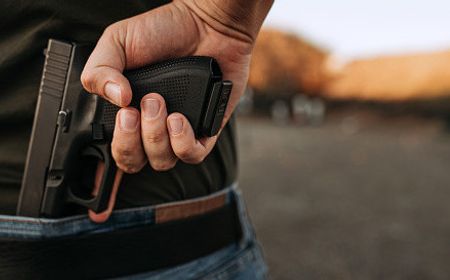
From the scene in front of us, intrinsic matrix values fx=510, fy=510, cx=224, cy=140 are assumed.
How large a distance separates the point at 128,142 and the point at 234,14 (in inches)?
12.7

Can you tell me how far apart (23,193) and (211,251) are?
0.45 meters

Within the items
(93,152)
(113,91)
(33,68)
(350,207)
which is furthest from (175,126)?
(350,207)

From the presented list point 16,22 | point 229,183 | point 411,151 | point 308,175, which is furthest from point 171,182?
point 411,151

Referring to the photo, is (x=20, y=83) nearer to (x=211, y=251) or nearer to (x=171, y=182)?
(x=171, y=182)

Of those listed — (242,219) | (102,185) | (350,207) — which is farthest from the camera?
(350,207)

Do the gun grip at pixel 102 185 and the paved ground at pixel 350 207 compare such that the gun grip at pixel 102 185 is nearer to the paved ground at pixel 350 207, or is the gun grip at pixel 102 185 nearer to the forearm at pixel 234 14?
the forearm at pixel 234 14

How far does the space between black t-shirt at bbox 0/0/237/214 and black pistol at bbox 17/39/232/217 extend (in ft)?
0.08

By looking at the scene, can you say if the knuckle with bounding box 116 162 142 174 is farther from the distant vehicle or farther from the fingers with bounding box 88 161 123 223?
the distant vehicle

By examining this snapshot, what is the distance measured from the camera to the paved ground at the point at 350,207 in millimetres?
4785

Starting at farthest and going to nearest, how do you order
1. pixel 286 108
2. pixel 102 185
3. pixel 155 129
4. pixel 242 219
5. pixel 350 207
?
pixel 286 108 → pixel 350 207 → pixel 242 219 → pixel 102 185 → pixel 155 129

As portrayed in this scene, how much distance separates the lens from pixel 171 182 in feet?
3.76

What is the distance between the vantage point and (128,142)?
996mm

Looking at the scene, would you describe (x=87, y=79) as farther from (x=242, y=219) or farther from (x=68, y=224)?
(x=242, y=219)

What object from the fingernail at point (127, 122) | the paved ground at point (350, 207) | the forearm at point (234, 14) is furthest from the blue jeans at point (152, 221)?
the paved ground at point (350, 207)
